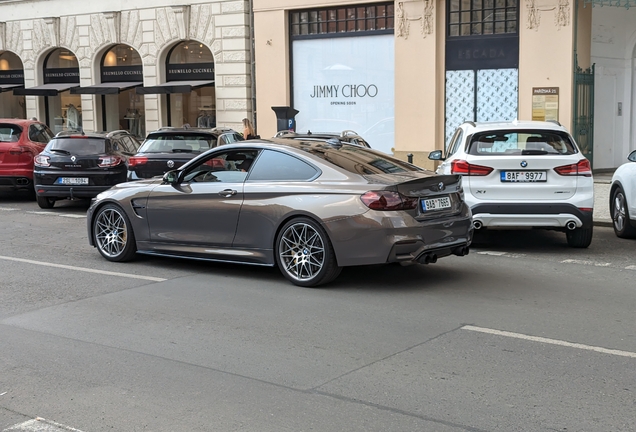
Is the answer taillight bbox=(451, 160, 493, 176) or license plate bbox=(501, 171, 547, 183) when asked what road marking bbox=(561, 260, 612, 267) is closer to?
license plate bbox=(501, 171, 547, 183)

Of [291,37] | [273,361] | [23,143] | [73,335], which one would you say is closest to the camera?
[273,361]

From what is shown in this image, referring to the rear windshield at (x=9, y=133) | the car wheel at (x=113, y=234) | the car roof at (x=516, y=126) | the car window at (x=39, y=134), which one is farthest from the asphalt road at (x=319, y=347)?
the car window at (x=39, y=134)

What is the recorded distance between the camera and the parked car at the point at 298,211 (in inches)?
319

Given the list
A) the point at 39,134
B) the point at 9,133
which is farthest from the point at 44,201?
the point at 39,134

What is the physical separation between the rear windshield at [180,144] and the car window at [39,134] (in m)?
4.20

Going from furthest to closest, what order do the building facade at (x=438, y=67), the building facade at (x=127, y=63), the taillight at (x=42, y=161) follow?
the building facade at (x=127, y=63) → the building facade at (x=438, y=67) → the taillight at (x=42, y=161)

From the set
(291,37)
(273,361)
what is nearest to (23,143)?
(291,37)

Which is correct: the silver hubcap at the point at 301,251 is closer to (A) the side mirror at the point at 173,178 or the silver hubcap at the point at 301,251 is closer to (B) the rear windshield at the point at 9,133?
(A) the side mirror at the point at 173,178

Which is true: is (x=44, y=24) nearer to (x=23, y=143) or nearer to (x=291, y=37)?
(x=291, y=37)

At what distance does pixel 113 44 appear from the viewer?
28.2m

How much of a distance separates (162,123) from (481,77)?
1111 cm

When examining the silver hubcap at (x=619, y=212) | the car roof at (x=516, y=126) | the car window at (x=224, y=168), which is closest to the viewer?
the car window at (x=224, y=168)

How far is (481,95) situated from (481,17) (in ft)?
6.32

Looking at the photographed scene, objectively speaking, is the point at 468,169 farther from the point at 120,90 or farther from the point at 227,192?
the point at 120,90
